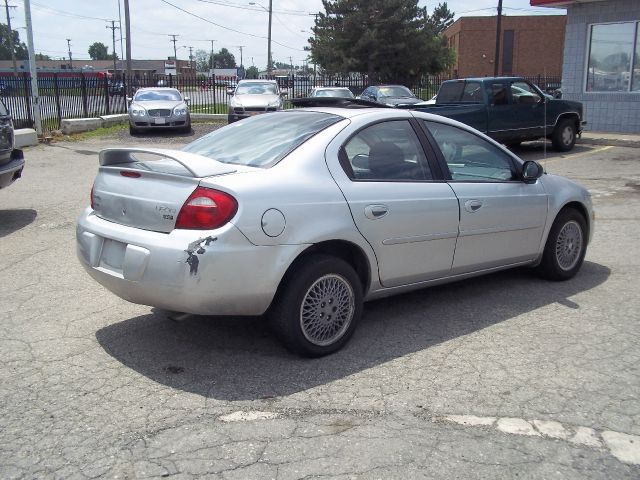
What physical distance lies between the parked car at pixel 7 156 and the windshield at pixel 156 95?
42.6ft

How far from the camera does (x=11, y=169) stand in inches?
343

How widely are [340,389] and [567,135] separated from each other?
14.1 metres

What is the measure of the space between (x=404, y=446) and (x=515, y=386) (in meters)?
1.01

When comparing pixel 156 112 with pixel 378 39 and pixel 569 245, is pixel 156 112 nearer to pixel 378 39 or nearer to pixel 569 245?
pixel 569 245

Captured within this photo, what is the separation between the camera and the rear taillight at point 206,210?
3867 millimetres

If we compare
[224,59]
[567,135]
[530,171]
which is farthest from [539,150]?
[224,59]

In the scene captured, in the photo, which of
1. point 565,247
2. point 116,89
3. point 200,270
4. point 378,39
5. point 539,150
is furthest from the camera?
point 378,39

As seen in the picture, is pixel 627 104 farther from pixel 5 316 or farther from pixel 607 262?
pixel 5 316

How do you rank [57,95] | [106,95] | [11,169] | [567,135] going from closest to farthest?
[11,169] < [567,135] < [57,95] < [106,95]


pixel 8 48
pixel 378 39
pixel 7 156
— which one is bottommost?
pixel 7 156

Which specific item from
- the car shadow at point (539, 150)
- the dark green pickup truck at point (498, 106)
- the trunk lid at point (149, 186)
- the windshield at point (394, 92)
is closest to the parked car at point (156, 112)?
the windshield at point (394, 92)

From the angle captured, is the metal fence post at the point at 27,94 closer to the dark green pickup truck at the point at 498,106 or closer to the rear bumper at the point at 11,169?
the rear bumper at the point at 11,169

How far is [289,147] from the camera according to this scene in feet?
14.6

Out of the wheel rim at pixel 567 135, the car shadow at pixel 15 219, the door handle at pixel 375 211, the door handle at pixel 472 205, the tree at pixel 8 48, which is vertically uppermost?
the tree at pixel 8 48
